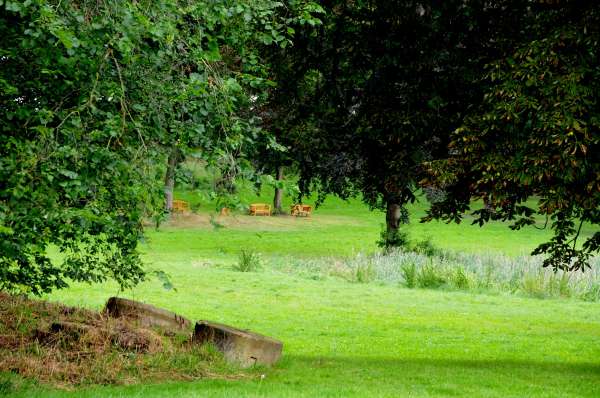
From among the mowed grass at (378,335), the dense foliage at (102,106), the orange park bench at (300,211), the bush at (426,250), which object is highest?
the dense foliage at (102,106)

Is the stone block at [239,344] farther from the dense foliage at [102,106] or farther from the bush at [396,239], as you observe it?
the bush at [396,239]

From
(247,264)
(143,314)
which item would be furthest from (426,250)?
(143,314)

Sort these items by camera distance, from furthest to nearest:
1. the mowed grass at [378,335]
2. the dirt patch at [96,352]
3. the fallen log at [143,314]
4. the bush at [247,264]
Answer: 1. the bush at [247,264]
2. the fallen log at [143,314]
3. the mowed grass at [378,335]
4. the dirt patch at [96,352]

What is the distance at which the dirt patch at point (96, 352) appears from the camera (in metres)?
9.85

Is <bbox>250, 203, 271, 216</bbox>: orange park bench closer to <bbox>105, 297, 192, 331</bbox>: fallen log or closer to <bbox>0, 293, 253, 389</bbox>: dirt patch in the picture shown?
<bbox>105, 297, 192, 331</bbox>: fallen log

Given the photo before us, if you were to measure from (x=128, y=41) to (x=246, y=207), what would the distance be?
1.81m

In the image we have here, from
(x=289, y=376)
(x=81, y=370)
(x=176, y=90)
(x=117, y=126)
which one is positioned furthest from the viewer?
(x=289, y=376)

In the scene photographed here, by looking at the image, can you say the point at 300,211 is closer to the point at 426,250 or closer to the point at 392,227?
the point at 392,227

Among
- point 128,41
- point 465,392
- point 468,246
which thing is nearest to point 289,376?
point 465,392

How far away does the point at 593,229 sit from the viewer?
177ft

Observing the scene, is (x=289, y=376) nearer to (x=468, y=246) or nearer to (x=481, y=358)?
(x=481, y=358)

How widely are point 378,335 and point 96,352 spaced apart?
252 inches

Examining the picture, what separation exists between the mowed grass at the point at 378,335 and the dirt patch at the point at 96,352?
1.37 ft

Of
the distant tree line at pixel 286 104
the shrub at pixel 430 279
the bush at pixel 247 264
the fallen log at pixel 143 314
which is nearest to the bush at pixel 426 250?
the shrub at pixel 430 279
